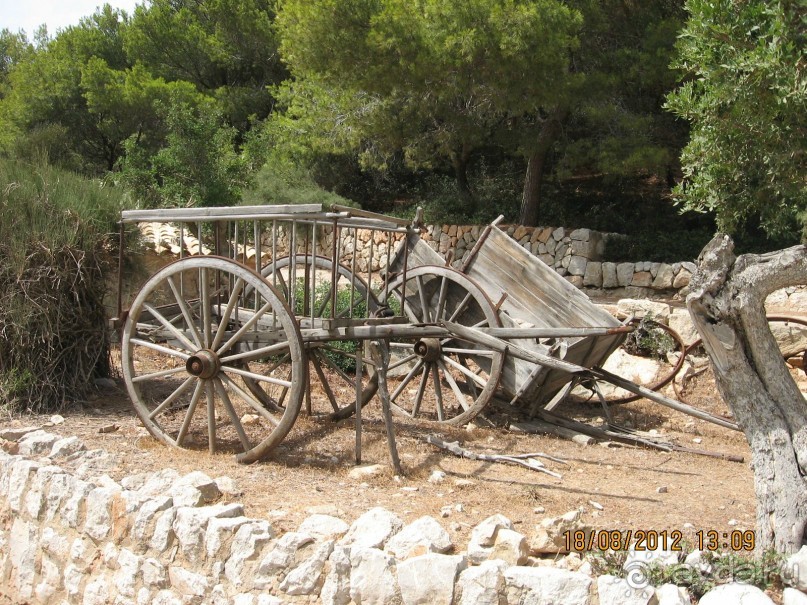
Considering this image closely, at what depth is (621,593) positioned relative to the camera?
2650 mm

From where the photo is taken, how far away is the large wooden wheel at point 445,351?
6012 millimetres

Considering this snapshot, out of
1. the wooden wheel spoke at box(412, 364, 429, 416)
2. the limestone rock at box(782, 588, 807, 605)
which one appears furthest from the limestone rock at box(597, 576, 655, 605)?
the wooden wheel spoke at box(412, 364, 429, 416)

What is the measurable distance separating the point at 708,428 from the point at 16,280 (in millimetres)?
5537

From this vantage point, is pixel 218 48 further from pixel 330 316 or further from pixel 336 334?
pixel 336 334

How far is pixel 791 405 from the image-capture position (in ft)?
10.9

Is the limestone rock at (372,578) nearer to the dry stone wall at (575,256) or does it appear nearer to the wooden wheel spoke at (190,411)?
the wooden wheel spoke at (190,411)

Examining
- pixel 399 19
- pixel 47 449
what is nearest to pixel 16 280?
pixel 47 449

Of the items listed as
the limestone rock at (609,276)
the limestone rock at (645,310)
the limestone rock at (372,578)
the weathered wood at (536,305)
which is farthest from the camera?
the limestone rock at (609,276)

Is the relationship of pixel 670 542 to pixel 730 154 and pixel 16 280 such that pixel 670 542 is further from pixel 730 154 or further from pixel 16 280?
pixel 16 280

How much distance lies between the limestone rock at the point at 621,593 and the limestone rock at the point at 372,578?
2.58ft

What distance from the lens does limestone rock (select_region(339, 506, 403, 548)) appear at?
3248 millimetres

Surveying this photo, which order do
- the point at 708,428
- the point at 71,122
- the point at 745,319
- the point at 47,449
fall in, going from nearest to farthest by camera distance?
the point at 745,319 → the point at 47,449 → the point at 708,428 → the point at 71,122

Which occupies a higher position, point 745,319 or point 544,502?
point 745,319
